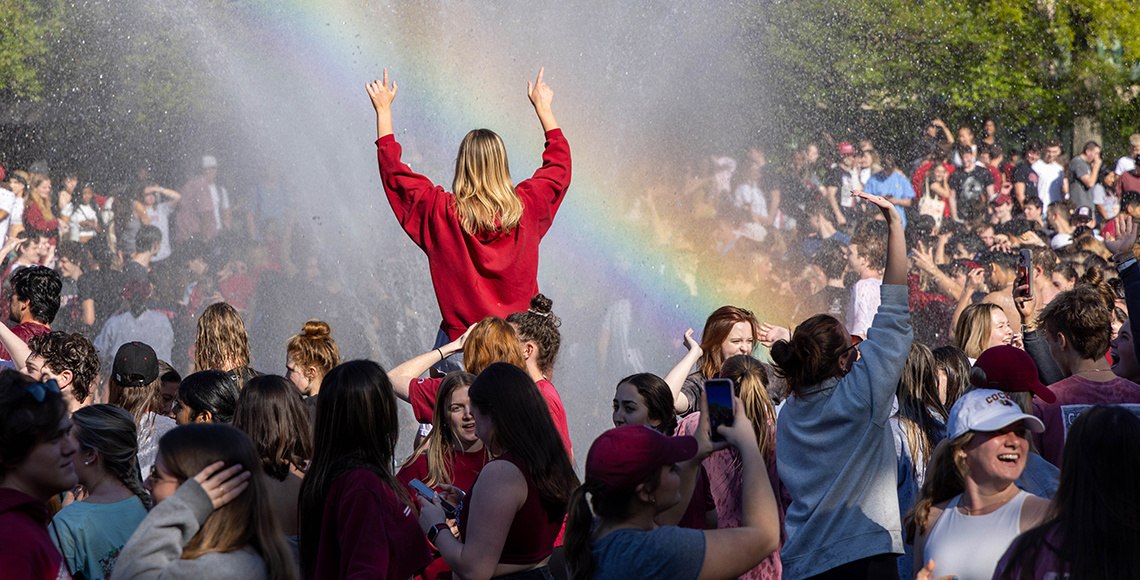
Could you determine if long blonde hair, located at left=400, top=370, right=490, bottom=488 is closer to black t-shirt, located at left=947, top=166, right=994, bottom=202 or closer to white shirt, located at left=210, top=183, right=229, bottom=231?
white shirt, located at left=210, top=183, right=229, bottom=231

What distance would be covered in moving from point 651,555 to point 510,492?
28.7 inches

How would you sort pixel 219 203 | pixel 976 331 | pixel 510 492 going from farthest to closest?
pixel 219 203, pixel 976 331, pixel 510 492

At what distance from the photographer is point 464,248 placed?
18.2ft

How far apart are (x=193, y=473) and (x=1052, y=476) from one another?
8.94 ft

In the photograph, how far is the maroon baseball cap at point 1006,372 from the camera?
360 centimetres

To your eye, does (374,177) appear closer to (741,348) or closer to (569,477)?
(741,348)

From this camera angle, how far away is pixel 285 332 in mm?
12000

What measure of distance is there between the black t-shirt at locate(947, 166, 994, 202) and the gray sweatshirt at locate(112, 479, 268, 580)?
42.3 feet

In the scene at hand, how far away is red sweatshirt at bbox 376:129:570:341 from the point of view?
558 cm

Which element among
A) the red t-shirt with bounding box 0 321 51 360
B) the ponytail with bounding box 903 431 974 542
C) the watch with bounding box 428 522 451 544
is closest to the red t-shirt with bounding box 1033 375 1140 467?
the ponytail with bounding box 903 431 974 542

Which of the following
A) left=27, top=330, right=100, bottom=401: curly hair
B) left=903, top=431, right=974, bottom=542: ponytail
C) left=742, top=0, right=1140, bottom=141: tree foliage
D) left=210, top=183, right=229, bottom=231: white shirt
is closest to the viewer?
left=903, top=431, right=974, bottom=542: ponytail

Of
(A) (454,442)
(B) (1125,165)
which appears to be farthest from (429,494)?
(B) (1125,165)

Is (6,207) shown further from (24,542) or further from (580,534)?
(580,534)

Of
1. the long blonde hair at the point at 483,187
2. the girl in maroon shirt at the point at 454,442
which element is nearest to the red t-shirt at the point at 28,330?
the long blonde hair at the point at 483,187
